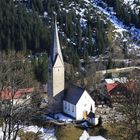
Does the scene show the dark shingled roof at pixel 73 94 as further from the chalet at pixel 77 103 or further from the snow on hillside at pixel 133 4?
the snow on hillside at pixel 133 4

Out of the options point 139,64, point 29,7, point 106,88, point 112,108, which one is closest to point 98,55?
point 139,64

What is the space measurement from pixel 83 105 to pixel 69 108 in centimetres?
149

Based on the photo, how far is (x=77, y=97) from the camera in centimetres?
4981

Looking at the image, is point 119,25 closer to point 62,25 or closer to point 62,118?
point 62,25

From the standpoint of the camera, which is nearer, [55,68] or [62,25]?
[55,68]

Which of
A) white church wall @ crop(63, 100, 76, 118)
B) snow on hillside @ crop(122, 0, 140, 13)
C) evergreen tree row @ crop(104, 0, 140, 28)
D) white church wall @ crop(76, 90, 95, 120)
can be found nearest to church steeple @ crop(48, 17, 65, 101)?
white church wall @ crop(63, 100, 76, 118)

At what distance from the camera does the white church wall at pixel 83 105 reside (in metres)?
49.4

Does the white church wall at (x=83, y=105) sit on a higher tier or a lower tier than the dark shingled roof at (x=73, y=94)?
lower

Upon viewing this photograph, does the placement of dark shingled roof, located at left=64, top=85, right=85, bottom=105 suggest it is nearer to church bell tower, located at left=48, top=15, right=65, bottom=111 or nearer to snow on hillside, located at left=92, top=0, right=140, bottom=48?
church bell tower, located at left=48, top=15, right=65, bottom=111

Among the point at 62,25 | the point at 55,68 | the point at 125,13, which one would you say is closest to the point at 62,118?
the point at 55,68

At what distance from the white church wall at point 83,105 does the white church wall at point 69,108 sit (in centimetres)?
41

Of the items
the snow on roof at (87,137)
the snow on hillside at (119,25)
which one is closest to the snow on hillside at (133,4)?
the snow on hillside at (119,25)

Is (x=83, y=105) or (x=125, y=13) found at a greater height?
(x=125, y=13)

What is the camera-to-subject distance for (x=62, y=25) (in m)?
96.8
